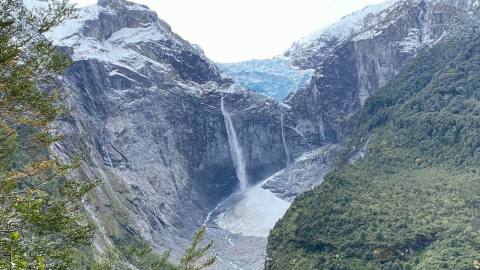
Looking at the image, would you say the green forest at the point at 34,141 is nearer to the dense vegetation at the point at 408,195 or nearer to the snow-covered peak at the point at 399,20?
the dense vegetation at the point at 408,195

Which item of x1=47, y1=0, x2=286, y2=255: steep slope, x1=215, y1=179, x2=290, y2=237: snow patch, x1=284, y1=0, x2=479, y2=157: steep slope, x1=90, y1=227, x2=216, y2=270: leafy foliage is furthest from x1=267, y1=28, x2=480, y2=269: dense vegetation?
x1=47, y1=0, x2=286, y2=255: steep slope

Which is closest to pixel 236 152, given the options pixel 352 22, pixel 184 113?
pixel 184 113

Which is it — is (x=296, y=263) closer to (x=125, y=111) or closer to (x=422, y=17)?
(x=125, y=111)

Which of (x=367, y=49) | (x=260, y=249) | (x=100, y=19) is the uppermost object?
(x=100, y=19)

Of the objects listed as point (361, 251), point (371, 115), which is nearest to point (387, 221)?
point (361, 251)

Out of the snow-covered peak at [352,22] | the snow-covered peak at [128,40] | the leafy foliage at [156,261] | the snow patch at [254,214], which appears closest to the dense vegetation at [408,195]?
the snow patch at [254,214]
